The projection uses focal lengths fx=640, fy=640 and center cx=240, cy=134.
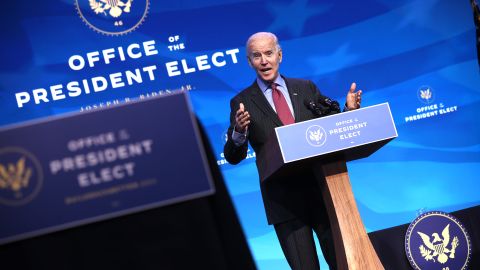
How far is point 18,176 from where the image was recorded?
138cm

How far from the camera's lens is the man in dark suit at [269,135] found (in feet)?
9.84

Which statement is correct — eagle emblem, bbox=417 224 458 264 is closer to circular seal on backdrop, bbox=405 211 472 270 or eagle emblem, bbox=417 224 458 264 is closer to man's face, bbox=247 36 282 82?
circular seal on backdrop, bbox=405 211 472 270

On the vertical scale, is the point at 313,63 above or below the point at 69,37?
below

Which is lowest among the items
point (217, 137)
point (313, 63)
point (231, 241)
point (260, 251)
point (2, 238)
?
point (260, 251)

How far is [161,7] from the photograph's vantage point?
477cm

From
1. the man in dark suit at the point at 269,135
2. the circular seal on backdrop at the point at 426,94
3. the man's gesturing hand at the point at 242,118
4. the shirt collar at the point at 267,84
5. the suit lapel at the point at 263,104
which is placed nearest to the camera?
the man's gesturing hand at the point at 242,118

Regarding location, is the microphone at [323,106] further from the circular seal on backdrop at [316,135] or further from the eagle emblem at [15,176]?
the eagle emblem at [15,176]

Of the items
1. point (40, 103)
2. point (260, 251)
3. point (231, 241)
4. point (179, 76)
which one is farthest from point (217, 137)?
point (231, 241)

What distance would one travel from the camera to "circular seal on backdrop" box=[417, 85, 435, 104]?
16.7 feet

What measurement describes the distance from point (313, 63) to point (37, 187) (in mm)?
3765

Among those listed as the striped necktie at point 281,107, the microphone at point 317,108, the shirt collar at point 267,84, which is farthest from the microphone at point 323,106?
the shirt collar at point 267,84

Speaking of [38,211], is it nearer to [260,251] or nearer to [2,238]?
[2,238]

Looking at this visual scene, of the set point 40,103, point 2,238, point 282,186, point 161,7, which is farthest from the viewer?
point 161,7

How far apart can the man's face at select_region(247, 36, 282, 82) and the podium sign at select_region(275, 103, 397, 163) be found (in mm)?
783
